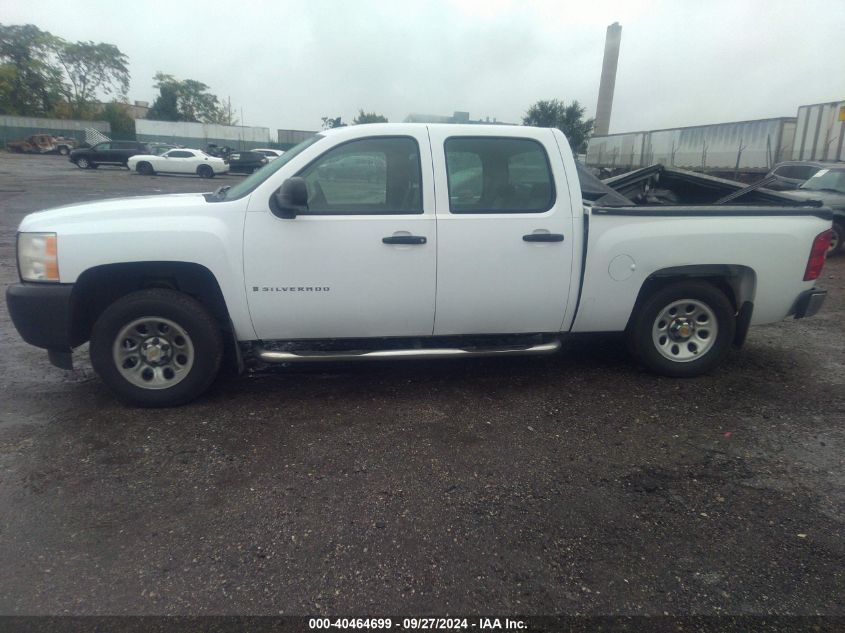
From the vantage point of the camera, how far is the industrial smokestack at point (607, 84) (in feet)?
205

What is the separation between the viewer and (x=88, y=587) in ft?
8.37

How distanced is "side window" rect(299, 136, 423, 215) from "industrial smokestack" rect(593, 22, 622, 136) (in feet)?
208

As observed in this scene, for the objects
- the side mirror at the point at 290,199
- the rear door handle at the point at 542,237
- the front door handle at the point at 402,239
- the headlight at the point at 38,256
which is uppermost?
the side mirror at the point at 290,199

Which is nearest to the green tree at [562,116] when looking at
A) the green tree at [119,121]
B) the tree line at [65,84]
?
the tree line at [65,84]

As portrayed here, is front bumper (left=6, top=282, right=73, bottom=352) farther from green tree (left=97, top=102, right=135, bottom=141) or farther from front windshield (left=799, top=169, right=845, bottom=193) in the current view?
green tree (left=97, top=102, right=135, bottom=141)

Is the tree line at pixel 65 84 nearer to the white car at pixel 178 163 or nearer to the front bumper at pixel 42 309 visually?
the white car at pixel 178 163

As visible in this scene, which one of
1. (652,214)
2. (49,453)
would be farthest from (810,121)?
(49,453)

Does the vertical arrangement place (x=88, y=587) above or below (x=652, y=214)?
below

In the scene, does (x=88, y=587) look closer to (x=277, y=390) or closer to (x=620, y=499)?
(x=277, y=390)

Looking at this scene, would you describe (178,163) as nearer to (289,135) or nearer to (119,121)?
(289,135)

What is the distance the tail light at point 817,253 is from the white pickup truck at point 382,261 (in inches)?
0.7

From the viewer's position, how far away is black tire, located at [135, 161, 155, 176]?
32.8 meters

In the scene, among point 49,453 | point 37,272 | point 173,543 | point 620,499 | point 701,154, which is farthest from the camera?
point 701,154

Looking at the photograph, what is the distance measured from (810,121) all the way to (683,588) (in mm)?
24332
